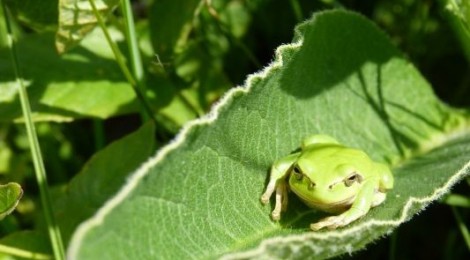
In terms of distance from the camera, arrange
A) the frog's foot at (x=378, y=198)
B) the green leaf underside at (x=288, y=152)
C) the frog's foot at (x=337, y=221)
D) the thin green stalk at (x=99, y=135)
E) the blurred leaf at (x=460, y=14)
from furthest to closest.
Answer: the thin green stalk at (x=99, y=135), the blurred leaf at (x=460, y=14), the frog's foot at (x=378, y=198), the frog's foot at (x=337, y=221), the green leaf underside at (x=288, y=152)

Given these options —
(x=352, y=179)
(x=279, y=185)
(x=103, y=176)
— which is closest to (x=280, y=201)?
(x=279, y=185)

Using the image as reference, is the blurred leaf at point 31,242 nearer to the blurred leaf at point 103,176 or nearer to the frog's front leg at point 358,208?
the blurred leaf at point 103,176

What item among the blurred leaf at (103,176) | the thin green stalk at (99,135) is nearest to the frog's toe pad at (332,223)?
the blurred leaf at (103,176)

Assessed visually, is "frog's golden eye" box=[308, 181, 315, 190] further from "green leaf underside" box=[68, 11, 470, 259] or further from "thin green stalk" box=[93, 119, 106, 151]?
"thin green stalk" box=[93, 119, 106, 151]

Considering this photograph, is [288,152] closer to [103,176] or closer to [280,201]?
[280,201]

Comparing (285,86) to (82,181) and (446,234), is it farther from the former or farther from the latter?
(446,234)

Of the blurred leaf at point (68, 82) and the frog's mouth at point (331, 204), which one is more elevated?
the blurred leaf at point (68, 82)

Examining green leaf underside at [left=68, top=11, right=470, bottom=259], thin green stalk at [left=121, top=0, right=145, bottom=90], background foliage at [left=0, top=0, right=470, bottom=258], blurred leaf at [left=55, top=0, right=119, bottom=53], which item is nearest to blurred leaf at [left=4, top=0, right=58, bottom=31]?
background foliage at [left=0, top=0, right=470, bottom=258]
